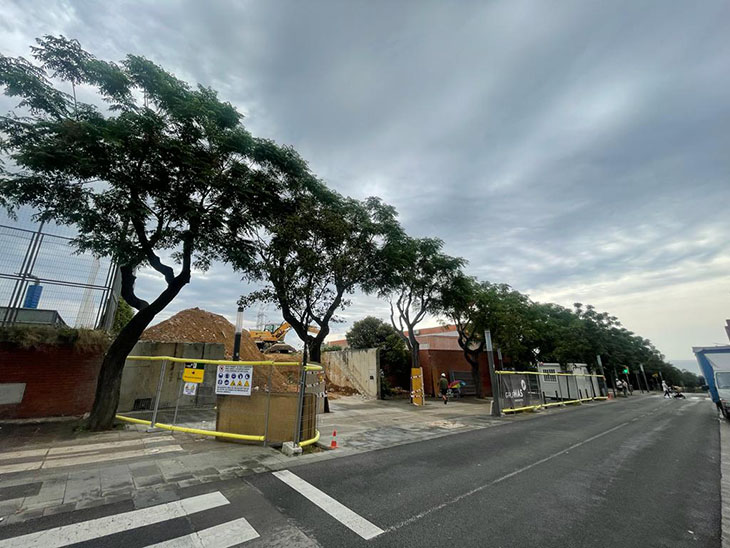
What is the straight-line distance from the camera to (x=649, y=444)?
30.9 ft

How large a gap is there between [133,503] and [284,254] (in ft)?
29.1

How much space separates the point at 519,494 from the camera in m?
5.25

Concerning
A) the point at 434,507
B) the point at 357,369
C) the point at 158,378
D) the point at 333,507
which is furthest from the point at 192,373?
the point at 357,369

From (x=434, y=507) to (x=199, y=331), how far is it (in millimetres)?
18413

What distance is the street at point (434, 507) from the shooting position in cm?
373

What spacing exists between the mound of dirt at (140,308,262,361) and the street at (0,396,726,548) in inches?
534

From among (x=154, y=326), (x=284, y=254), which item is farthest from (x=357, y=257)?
(x=154, y=326)

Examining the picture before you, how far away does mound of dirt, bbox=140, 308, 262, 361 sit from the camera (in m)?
17.4

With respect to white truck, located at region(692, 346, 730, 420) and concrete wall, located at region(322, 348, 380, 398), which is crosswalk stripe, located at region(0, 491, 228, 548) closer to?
concrete wall, located at region(322, 348, 380, 398)

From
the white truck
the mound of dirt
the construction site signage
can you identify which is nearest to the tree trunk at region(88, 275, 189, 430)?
the mound of dirt

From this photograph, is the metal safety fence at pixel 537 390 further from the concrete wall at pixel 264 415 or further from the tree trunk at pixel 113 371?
the tree trunk at pixel 113 371

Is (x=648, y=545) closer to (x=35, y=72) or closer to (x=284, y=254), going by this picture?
(x=284, y=254)

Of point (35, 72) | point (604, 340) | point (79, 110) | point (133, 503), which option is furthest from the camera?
point (604, 340)

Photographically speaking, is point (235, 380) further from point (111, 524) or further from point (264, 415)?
point (111, 524)
